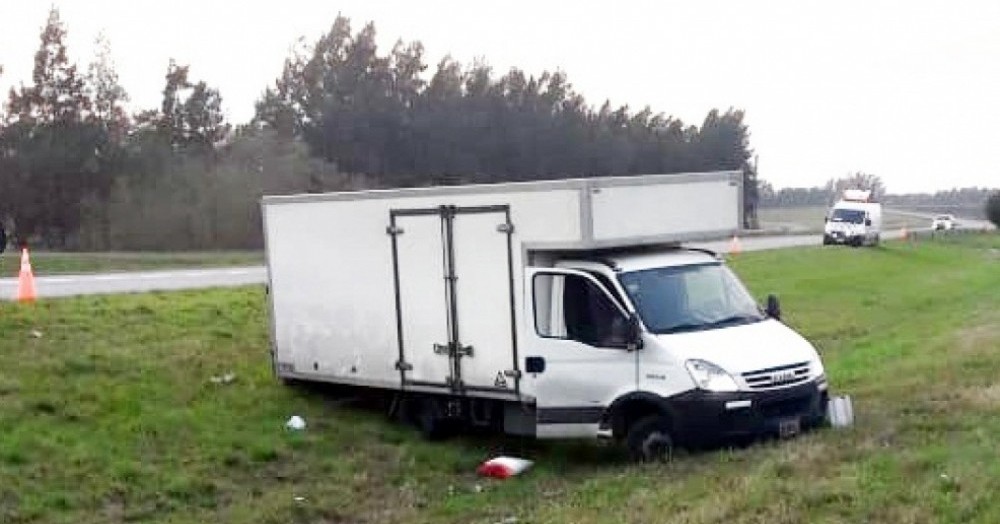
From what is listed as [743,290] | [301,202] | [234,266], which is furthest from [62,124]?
[743,290]

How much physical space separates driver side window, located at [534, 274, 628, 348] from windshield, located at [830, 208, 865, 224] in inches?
1937

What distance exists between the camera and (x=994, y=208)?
97000 mm

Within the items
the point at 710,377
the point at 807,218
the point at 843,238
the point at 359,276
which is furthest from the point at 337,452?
the point at 807,218

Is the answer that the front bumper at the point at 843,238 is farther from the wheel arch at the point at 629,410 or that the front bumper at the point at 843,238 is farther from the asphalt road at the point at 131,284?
the wheel arch at the point at 629,410

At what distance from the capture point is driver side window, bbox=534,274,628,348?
12016mm

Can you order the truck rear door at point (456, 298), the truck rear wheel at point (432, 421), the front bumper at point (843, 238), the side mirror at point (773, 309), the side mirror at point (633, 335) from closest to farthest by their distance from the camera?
the side mirror at point (633, 335)
the truck rear door at point (456, 298)
the side mirror at point (773, 309)
the truck rear wheel at point (432, 421)
the front bumper at point (843, 238)

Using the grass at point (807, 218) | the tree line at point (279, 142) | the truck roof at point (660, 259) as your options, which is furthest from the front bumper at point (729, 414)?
the grass at point (807, 218)

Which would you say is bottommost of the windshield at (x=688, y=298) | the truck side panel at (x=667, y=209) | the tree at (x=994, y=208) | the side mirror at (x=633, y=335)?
the tree at (x=994, y=208)

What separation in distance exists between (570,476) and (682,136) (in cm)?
7669

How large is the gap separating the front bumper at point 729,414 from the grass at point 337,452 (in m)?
0.17

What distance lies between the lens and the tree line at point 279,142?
2046 inches

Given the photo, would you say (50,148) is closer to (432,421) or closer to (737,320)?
(432,421)

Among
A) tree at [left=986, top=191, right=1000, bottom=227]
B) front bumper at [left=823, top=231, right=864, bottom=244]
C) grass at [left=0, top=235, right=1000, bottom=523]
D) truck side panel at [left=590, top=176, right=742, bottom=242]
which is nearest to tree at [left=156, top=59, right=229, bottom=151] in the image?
front bumper at [left=823, top=231, right=864, bottom=244]

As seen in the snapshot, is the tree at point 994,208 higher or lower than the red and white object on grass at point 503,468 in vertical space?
lower
